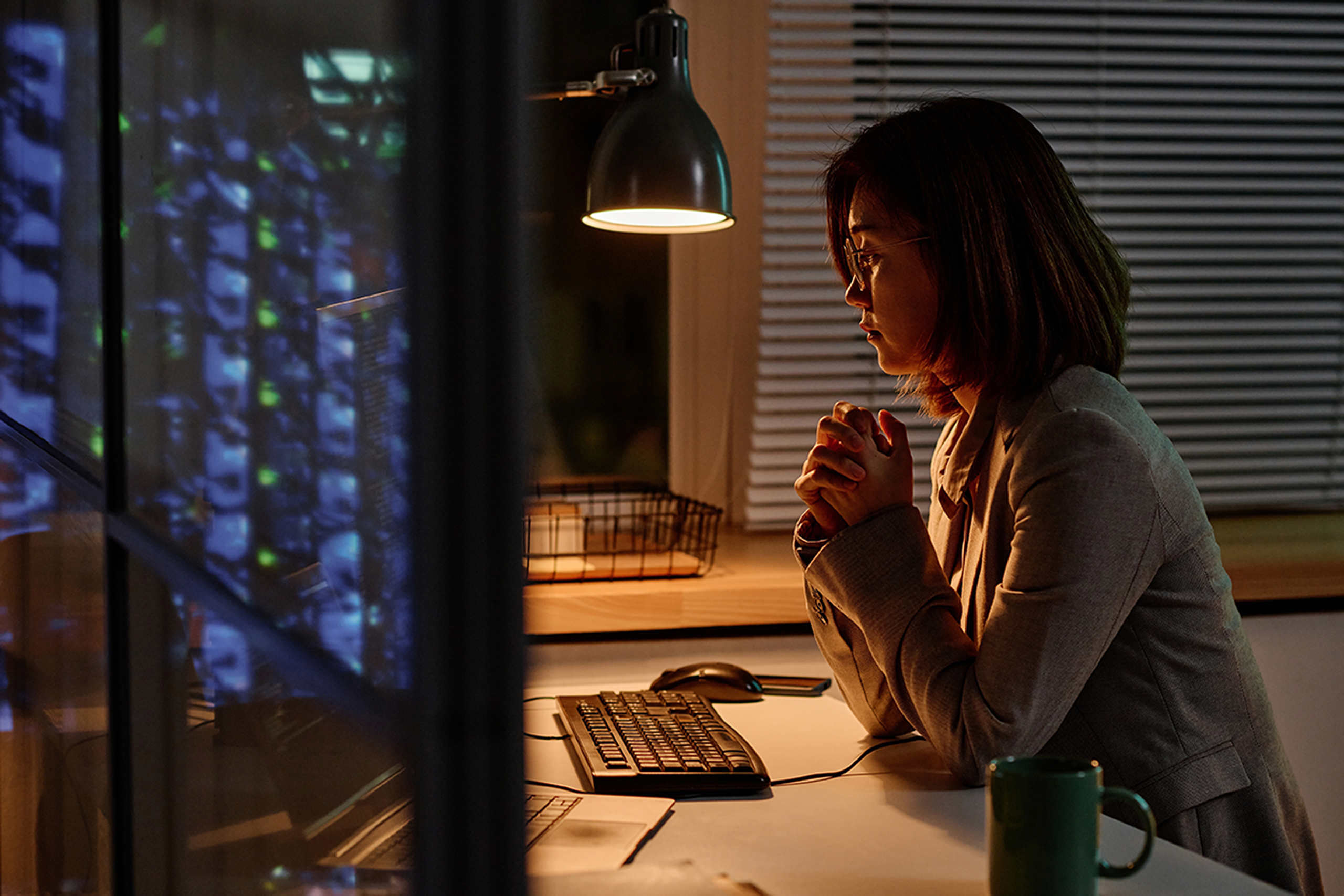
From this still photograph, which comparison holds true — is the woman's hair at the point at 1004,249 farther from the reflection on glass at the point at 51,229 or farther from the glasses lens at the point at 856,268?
the reflection on glass at the point at 51,229

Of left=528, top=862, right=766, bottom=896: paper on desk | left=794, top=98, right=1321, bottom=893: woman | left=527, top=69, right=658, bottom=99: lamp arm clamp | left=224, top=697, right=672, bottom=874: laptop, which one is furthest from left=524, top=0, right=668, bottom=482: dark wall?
left=224, top=697, right=672, bottom=874: laptop

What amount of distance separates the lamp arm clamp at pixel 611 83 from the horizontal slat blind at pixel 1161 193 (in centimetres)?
77

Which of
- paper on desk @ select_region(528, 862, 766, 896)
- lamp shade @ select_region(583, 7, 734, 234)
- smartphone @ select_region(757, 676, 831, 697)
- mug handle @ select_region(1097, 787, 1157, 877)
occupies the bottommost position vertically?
smartphone @ select_region(757, 676, 831, 697)

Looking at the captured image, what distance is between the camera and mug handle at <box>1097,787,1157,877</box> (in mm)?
765

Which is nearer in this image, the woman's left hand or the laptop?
the laptop

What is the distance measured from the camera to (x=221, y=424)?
0.63m

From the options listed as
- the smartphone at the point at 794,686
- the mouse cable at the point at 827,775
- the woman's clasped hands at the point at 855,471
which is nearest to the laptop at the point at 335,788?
the mouse cable at the point at 827,775

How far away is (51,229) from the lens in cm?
99

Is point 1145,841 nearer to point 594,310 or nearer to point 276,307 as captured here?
point 276,307

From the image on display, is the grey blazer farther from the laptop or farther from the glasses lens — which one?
the laptop

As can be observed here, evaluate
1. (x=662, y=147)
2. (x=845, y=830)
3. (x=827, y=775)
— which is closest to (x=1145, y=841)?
(x=845, y=830)

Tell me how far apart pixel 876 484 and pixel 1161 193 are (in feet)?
5.02

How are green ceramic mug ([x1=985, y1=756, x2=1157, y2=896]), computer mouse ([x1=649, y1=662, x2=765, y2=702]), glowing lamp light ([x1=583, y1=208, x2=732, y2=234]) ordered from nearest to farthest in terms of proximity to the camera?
green ceramic mug ([x1=985, y1=756, x2=1157, y2=896]), computer mouse ([x1=649, y1=662, x2=765, y2=702]), glowing lamp light ([x1=583, y1=208, x2=732, y2=234])

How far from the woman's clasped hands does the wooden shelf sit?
0.58 m
